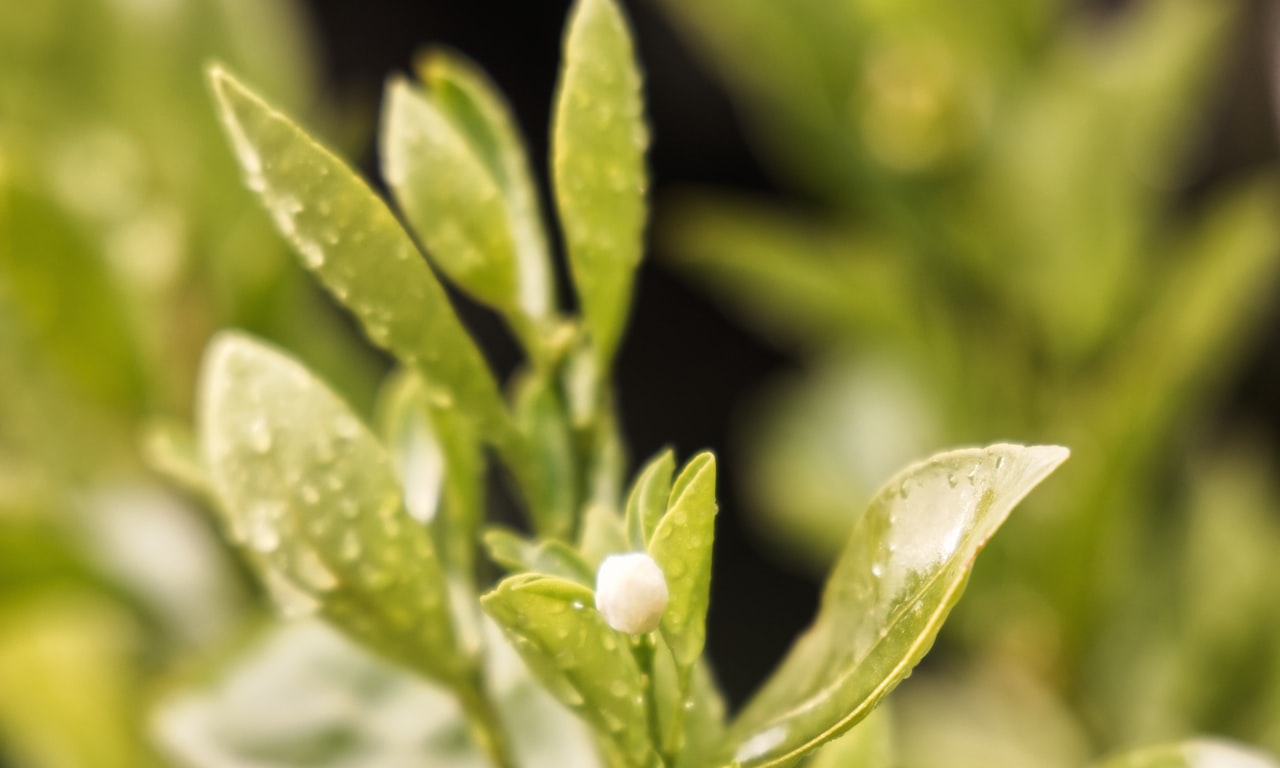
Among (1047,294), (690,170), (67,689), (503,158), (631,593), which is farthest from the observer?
(690,170)

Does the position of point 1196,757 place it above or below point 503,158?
below

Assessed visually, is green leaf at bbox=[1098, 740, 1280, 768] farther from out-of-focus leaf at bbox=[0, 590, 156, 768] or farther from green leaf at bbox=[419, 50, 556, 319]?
out-of-focus leaf at bbox=[0, 590, 156, 768]

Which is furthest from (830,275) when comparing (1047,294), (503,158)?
(503,158)

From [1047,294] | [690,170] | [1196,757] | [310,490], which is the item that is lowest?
[1196,757]

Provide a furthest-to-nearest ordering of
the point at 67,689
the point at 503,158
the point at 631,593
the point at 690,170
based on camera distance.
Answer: the point at 690,170, the point at 67,689, the point at 503,158, the point at 631,593

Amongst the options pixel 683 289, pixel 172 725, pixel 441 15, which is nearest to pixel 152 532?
pixel 172 725

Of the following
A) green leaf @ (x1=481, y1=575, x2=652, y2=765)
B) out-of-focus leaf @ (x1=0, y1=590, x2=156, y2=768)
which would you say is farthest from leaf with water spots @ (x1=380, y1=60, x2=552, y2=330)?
out-of-focus leaf @ (x1=0, y1=590, x2=156, y2=768)

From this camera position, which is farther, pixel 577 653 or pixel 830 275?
pixel 830 275

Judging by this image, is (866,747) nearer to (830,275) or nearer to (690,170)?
(830,275)

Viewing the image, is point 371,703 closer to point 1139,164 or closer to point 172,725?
point 172,725
